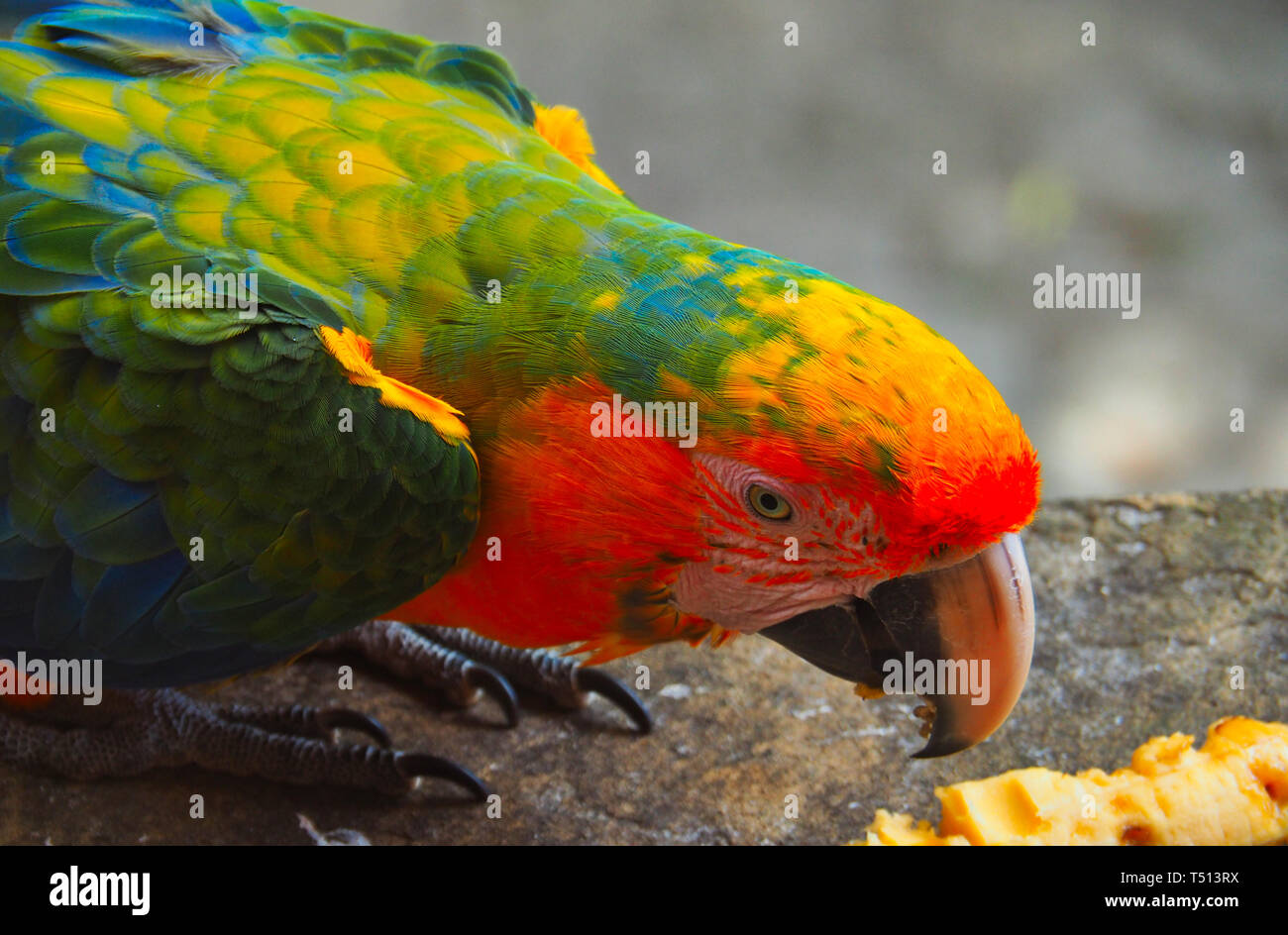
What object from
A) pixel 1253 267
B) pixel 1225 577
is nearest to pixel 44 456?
pixel 1225 577

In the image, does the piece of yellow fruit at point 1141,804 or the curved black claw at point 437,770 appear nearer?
the piece of yellow fruit at point 1141,804

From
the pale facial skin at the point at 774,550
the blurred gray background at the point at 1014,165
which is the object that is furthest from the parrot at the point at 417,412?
the blurred gray background at the point at 1014,165

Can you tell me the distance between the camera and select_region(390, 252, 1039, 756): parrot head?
1618mm

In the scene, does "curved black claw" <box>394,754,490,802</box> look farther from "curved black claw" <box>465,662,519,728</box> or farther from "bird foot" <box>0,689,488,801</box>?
"curved black claw" <box>465,662,519,728</box>

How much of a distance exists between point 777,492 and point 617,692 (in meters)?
0.93

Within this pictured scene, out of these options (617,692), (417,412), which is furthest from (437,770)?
(417,412)

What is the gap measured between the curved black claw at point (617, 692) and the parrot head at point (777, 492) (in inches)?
19.0

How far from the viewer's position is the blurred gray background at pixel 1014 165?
4.75 m

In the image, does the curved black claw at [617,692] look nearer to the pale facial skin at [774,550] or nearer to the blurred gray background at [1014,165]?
the pale facial skin at [774,550]

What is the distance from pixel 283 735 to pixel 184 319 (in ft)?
3.08

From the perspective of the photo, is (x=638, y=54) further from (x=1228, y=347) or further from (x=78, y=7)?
(x=78, y=7)

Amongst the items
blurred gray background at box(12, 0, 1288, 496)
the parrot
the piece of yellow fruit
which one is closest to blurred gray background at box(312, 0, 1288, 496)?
blurred gray background at box(12, 0, 1288, 496)

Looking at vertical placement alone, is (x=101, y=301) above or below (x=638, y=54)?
below

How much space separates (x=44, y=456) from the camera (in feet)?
6.30
